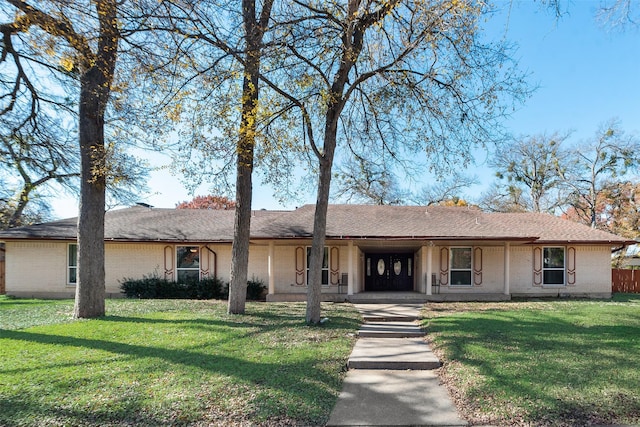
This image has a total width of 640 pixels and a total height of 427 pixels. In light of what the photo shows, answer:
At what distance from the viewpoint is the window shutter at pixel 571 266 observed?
53.6 feet

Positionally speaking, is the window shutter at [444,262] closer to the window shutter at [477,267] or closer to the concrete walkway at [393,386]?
the window shutter at [477,267]

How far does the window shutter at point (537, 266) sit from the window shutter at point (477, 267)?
2487mm

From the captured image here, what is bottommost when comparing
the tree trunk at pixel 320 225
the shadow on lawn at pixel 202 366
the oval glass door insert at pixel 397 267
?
the shadow on lawn at pixel 202 366

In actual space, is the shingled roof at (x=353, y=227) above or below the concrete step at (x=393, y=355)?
above

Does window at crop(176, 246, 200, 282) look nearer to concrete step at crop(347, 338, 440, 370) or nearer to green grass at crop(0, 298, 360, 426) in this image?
green grass at crop(0, 298, 360, 426)

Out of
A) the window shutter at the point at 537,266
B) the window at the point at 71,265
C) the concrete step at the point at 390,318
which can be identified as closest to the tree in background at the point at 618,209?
the window shutter at the point at 537,266

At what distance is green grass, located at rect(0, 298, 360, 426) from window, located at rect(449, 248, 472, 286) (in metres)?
8.22

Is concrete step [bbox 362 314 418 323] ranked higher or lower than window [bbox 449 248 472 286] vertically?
lower

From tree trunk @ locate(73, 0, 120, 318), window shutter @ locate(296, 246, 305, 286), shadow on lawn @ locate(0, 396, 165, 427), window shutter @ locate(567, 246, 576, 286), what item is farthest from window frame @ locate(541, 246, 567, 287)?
tree trunk @ locate(73, 0, 120, 318)

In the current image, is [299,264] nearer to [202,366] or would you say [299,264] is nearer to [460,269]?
[460,269]

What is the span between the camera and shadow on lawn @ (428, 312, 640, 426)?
176 inches

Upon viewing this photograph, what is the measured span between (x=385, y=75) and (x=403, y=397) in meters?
7.77

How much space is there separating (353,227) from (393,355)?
9127mm

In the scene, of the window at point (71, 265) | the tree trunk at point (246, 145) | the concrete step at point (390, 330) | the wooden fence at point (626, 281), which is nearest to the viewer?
the tree trunk at point (246, 145)
